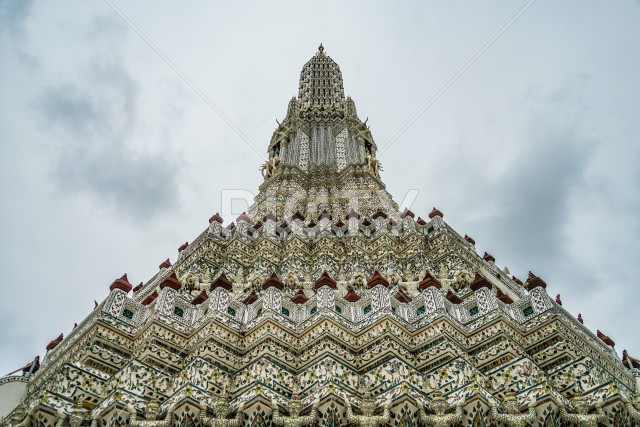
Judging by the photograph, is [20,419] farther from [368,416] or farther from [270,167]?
[270,167]

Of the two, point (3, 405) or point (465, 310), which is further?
point (465, 310)

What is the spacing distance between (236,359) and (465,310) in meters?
5.08

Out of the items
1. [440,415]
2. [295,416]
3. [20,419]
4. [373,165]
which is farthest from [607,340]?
[373,165]

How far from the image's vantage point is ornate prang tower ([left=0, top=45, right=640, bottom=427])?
9984 mm

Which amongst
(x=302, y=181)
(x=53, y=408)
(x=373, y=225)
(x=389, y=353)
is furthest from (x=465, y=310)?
(x=302, y=181)

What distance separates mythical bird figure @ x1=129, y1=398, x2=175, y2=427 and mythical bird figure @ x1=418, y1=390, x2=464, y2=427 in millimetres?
4053

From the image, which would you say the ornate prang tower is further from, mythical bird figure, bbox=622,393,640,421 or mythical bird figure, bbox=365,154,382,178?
mythical bird figure, bbox=365,154,382,178

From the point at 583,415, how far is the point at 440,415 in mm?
2286

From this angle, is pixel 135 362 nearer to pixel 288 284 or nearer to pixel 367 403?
pixel 367 403

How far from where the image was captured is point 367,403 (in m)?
10.0

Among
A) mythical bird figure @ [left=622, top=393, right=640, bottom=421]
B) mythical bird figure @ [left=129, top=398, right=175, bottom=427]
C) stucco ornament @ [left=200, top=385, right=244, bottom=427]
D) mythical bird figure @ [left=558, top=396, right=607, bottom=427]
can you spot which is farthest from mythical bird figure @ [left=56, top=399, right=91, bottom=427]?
mythical bird figure @ [left=622, top=393, right=640, bottom=421]

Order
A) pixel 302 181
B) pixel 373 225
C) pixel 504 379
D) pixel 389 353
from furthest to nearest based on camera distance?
pixel 302 181, pixel 373 225, pixel 389 353, pixel 504 379

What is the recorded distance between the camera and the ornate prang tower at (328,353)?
32.8 ft

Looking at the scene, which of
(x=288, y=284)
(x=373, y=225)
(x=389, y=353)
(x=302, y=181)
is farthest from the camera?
(x=302, y=181)
